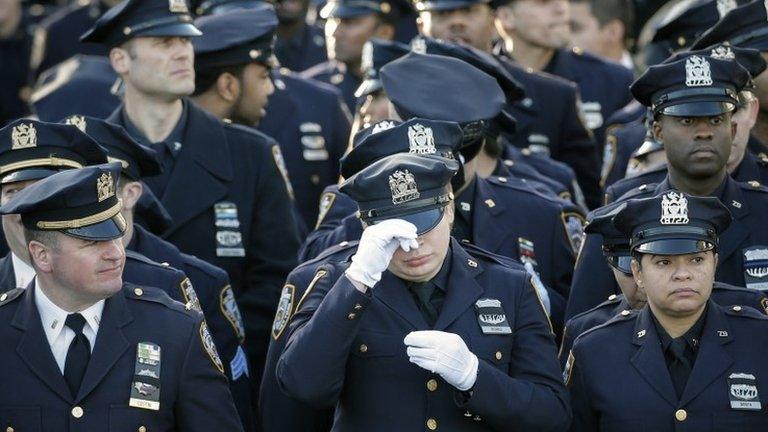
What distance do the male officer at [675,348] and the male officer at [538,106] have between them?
11.6 ft

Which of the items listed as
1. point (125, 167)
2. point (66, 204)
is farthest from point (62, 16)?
point (66, 204)

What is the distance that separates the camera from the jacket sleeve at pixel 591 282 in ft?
25.7

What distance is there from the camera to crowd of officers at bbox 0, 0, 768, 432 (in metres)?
6.59

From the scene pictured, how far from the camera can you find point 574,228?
8547 mm

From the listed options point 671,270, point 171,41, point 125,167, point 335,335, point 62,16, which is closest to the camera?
point 335,335

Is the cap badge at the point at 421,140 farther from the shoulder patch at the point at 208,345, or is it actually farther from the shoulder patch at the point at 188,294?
the shoulder patch at the point at 188,294

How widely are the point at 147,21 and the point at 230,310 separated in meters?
1.72

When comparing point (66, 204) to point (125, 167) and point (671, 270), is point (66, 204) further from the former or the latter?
point (671, 270)

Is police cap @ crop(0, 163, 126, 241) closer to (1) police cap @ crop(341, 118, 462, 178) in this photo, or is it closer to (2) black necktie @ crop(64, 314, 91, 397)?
(2) black necktie @ crop(64, 314, 91, 397)

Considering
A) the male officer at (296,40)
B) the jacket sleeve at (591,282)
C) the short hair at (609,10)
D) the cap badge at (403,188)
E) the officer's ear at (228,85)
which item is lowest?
the male officer at (296,40)

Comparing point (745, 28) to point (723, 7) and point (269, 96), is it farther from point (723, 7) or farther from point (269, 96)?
point (269, 96)

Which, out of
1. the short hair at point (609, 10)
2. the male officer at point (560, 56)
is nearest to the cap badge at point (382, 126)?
the male officer at point (560, 56)

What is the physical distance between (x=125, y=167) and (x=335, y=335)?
6.42 ft

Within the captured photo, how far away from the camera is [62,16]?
48.5 feet
